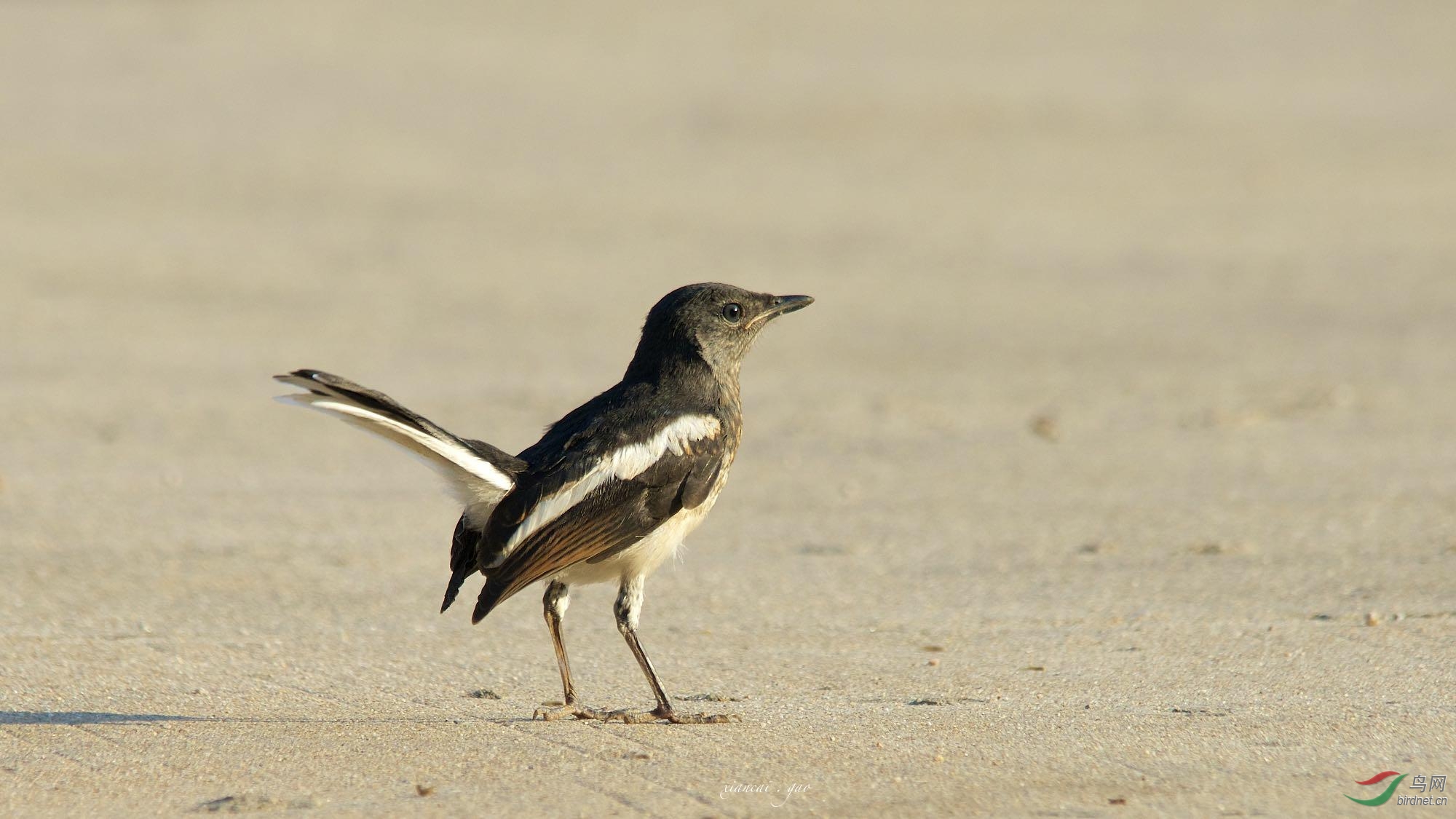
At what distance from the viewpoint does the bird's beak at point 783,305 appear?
20.2ft

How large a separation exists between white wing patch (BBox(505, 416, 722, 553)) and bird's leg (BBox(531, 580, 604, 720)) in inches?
14.9

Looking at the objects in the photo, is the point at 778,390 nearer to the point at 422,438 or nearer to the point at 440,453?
the point at 440,453

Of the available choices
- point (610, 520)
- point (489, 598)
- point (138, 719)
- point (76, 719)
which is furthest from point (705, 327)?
point (76, 719)

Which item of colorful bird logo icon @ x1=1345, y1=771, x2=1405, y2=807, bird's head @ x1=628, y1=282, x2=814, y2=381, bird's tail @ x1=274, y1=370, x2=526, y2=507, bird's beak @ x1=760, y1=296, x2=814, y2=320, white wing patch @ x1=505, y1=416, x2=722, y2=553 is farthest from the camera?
bird's beak @ x1=760, y1=296, x2=814, y2=320

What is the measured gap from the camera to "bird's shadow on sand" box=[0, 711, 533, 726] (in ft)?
16.6

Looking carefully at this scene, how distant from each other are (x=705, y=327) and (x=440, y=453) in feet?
4.20

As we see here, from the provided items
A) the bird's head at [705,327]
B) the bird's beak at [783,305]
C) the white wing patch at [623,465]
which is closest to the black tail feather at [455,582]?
the white wing patch at [623,465]

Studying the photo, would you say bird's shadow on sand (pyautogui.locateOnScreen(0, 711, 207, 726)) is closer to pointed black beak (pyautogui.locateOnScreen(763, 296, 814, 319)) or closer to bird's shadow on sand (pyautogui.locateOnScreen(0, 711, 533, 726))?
bird's shadow on sand (pyautogui.locateOnScreen(0, 711, 533, 726))

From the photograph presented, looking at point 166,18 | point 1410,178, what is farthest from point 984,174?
point 166,18

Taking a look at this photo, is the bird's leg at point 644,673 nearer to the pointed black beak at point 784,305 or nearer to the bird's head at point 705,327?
the bird's head at point 705,327

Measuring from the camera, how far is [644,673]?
534 centimetres

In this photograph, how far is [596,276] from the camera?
15227mm

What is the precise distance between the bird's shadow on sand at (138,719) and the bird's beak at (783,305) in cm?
184

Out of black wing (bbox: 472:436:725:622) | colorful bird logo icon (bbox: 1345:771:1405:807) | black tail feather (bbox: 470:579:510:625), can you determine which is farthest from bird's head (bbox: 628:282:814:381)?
colorful bird logo icon (bbox: 1345:771:1405:807)
